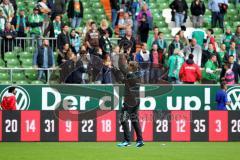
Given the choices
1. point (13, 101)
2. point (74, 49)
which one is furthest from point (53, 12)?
point (13, 101)

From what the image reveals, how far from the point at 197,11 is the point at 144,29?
3202mm

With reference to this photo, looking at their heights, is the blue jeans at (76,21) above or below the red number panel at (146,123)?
above

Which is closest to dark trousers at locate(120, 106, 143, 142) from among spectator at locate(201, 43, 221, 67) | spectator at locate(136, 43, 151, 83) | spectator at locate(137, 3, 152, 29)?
spectator at locate(136, 43, 151, 83)

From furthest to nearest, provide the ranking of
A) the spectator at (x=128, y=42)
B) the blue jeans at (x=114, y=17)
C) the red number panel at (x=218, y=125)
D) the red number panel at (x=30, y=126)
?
1. the blue jeans at (x=114, y=17)
2. the spectator at (x=128, y=42)
3. the red number panel at (x=218, y=125)
4. the red number panel at (x=30, y=126)

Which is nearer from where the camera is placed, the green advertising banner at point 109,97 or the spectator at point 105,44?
the green advertising banner at point 109,97

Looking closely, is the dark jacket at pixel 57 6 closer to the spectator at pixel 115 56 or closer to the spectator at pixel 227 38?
the spectator at pixel 115 56

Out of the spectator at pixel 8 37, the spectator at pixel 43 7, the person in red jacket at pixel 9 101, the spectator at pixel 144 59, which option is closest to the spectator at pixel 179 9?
the spectator at pixel 144 59

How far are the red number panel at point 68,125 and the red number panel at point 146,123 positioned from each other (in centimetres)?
217

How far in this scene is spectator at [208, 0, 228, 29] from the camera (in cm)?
3734

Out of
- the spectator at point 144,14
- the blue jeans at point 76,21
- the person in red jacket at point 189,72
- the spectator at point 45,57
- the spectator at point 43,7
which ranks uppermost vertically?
the spectator at point 43,7

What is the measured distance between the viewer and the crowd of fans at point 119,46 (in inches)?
1256

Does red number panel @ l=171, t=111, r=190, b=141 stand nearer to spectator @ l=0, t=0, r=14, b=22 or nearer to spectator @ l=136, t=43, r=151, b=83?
spectator @ l=136, t=43, r=151, b=83

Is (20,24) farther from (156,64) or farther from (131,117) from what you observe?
(131,117)

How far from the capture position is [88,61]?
31.5 m
